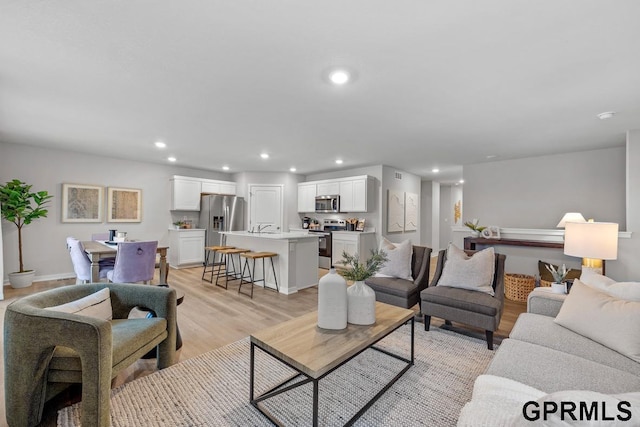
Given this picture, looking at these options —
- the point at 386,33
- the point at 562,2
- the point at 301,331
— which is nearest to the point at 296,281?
the point at 301,331

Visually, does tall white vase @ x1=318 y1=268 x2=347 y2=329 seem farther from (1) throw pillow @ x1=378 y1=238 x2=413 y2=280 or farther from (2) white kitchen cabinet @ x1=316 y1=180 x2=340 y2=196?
(2) white kitchen cabinet @ x1=316 y1=180 x2=340 y2=196

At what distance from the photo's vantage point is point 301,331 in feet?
6.09

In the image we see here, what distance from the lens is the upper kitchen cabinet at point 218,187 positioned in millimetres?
6957

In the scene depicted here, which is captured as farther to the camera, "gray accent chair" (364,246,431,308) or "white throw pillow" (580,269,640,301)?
"gray accent chair" (364,246,431,308)

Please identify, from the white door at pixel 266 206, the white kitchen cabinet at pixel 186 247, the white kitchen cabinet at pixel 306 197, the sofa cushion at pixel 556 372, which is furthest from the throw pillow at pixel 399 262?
the white kitchen cabinet at pixel 186 247

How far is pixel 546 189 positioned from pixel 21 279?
30.2 feet

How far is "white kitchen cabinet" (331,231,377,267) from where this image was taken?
6.14m

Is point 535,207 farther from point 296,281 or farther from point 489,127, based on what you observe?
point 296,281

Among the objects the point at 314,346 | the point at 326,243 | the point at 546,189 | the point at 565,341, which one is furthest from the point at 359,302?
the point at 546,189

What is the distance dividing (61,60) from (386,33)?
2.42 meters

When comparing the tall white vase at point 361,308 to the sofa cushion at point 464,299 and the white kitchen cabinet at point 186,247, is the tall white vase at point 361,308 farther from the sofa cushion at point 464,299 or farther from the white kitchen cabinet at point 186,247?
the white kitchen cabinet at point 186,247

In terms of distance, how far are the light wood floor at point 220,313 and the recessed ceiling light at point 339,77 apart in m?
2.59

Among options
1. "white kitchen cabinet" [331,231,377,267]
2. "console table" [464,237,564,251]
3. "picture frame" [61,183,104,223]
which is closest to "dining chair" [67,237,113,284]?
Result: "picture frame" [61,183,104,223]

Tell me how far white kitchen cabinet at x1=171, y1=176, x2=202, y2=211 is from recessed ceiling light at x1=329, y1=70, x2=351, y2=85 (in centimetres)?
526
